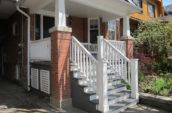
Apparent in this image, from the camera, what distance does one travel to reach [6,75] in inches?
594

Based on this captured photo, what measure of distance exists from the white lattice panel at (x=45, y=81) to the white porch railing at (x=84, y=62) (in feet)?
3.95

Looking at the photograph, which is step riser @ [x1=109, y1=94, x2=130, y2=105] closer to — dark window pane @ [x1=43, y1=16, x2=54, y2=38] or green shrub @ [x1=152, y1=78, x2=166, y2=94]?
green shrub @ [x1=152, y1=78, x2=166, y2=94]

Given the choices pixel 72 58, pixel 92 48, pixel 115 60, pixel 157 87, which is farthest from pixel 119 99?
pixel 92 48

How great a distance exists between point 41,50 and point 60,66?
181 cm

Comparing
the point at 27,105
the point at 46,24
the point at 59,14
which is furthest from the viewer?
the point at 46,24

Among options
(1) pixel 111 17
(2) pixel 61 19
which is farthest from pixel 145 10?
(2) pixel 61 19

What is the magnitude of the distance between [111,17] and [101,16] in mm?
557

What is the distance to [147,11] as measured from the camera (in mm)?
23344

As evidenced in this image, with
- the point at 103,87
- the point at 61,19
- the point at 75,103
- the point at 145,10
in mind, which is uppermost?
the point at 145,10

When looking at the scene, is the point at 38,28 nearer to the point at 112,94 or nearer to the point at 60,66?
the point at 60,66

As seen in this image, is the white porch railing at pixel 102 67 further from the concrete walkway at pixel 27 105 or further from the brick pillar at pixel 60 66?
the concrete walkway at pixel 27 105

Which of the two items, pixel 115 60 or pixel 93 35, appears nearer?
pixel 115 60

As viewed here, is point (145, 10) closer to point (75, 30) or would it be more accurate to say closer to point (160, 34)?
point (160, 34)

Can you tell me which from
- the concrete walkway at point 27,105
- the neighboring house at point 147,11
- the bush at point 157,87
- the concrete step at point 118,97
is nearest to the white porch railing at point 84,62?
the concrete step at point 118,97
